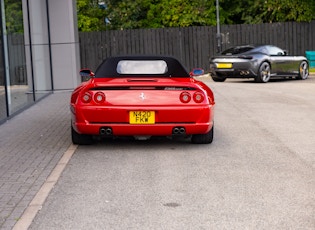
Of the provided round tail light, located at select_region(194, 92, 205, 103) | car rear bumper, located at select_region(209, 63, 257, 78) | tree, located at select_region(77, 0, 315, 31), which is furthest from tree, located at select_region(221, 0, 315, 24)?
round tail light, located at select_region(194, 92, 205, 103)

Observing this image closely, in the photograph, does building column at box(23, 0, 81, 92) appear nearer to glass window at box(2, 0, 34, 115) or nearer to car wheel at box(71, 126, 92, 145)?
glass window at box(2, 0, 34, 115)

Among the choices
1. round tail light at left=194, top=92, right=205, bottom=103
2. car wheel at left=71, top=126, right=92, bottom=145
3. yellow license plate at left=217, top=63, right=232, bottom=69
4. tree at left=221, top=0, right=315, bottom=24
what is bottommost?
yellow license plate at left=217, top=63, right=232, bottom=69

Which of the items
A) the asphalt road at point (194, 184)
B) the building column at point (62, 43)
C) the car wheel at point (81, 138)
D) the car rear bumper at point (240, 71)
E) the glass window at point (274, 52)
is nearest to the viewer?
the asphalt road at point (194, 184)

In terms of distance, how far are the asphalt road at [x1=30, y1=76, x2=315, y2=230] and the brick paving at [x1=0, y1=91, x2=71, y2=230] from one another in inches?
9.7

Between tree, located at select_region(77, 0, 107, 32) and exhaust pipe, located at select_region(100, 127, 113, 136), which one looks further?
tree, located at select_region(77, 0, 107, 32)

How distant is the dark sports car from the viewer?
21.7 meters

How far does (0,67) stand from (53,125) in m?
1.72

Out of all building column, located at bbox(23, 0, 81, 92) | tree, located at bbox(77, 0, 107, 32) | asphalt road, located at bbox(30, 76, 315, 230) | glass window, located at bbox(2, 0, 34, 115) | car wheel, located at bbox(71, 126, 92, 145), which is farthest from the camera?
tree, located at bbox(77, 0, 107, 32)

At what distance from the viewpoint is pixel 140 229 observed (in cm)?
512

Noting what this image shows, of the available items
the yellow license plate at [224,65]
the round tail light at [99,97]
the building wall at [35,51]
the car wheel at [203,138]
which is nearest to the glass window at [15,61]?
the building wall at [35,51]

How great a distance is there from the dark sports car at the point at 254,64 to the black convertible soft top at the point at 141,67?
12.3m

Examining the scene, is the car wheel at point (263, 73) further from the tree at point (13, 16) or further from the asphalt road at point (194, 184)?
the asphalt road at point (194, 184)

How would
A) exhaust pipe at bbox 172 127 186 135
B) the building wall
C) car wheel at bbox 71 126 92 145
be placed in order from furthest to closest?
the building wall
car wheel at bbox 71 126 92 145
exhaust pipe at bbox 172 127 186 135

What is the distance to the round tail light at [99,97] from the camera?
8.59 m
